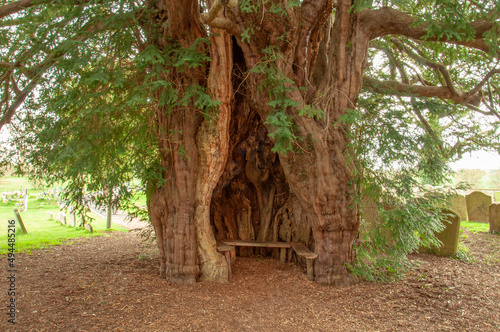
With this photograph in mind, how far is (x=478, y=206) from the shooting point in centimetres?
1084

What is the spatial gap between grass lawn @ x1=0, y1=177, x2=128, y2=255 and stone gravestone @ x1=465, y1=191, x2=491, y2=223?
1154 cm

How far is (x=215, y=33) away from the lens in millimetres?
4887

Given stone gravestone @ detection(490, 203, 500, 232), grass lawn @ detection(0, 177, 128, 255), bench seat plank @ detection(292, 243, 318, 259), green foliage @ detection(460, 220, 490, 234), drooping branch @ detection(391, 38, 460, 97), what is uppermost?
drooping branch @ detection(391, 38, 460, 97)

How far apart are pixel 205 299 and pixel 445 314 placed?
9.85ft

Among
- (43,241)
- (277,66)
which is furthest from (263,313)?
(43,241)

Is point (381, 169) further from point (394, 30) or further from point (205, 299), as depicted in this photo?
point (205, 299)

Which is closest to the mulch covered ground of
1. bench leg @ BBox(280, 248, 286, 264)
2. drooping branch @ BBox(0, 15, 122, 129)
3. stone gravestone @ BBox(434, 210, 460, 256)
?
bench leg @ BBox(280, 248, 286, 264)

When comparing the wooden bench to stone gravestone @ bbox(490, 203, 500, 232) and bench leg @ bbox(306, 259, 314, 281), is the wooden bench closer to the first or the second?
bench leg @ bbox(306, 259, 314, 281)

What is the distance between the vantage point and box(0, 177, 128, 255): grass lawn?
27.2 feet

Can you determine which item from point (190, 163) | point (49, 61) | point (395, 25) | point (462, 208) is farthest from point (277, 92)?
point (462, 208)

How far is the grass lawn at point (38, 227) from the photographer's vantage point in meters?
8.30

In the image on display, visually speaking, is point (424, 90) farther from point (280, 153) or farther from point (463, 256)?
point (280, 153)

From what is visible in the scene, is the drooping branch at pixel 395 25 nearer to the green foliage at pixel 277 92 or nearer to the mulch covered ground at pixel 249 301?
the green foliage at pixel 277 92

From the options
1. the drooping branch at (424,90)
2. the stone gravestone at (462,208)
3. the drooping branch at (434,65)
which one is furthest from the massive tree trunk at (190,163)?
the stone gravestone at (462,208)
